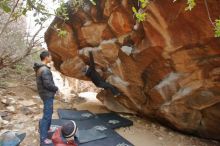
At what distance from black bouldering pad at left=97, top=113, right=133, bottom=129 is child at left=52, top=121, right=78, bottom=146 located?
7.66ft

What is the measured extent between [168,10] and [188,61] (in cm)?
99

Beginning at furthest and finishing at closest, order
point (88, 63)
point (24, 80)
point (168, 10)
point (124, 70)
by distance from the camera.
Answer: point (24, 80), point (88, 63), point (124, 70), point (168, 10)

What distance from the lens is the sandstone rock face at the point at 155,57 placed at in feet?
15.6

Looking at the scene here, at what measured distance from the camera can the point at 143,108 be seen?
6641 millimetres

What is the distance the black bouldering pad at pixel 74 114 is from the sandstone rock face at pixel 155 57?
0.65 m

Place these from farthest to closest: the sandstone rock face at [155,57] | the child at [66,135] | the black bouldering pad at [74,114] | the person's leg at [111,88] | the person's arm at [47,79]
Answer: the person's leg at [111,88] < the black bouldering pad at [74,114] < the person's arm at [47,79] < the sandstone rock face at [155,57] < the child at [66,135]

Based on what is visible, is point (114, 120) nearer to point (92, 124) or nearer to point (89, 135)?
point (92, 124)

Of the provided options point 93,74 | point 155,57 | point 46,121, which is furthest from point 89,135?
point 155,57

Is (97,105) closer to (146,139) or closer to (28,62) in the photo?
(146,139)

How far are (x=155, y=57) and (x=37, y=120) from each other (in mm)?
3013

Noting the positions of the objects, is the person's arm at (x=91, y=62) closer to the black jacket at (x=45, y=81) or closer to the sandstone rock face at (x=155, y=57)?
the sandstone rock face at (x=155, y=57)

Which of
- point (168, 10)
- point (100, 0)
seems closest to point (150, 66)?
point (168, 10)

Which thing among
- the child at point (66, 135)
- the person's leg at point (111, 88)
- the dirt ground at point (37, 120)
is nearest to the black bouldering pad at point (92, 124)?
the dirt ground at point (37, 120)

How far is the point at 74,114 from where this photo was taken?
6879 mm
